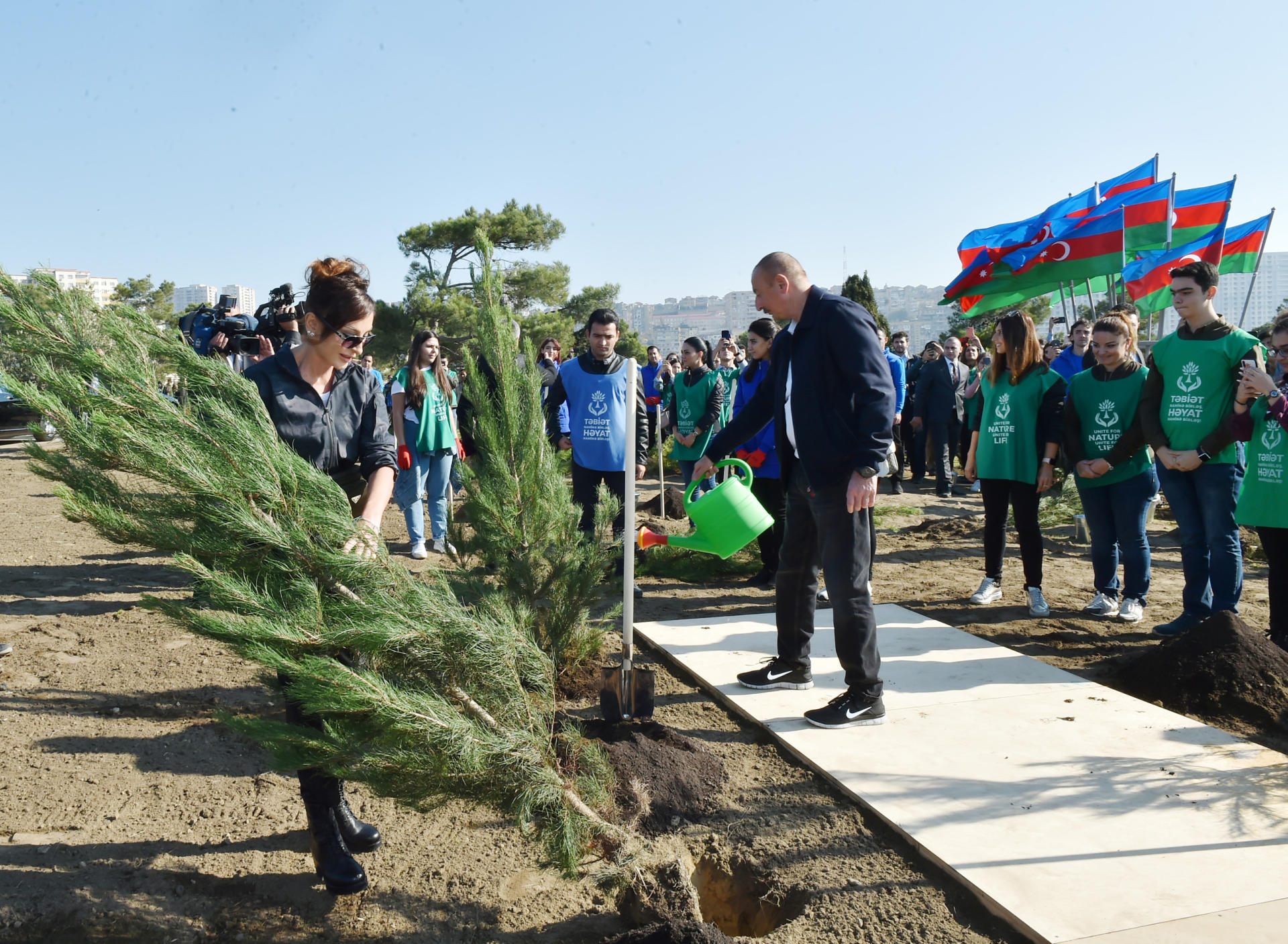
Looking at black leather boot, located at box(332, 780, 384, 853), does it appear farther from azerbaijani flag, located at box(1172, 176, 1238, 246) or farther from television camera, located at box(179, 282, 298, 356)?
azerbaijani flag, located at box(1172, 176, 1238, 246)

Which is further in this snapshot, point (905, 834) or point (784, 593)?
point (784, 593)

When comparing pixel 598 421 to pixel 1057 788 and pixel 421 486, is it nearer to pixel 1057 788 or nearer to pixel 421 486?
pixel 421 486

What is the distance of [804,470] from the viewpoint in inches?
140

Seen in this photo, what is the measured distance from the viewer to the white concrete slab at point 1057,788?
232 cm

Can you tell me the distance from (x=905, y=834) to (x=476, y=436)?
85.0 inches

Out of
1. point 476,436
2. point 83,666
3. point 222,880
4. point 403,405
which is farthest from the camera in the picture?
point 403,405

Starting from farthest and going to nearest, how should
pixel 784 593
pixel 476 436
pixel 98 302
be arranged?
pixel 784 593, pixel 476 436, pixel 98 302

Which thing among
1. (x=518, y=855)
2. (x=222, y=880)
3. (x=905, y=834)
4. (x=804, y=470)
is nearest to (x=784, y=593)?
(x=804, y=470)

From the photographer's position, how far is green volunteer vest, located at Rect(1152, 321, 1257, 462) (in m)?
4.46

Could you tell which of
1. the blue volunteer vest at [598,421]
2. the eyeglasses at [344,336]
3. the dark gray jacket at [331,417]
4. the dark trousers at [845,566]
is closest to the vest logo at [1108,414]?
the dark trousers at [845,566]

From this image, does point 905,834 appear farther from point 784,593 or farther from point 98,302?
point 98,302

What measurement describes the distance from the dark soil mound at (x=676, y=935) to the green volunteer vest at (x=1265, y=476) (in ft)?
11.7

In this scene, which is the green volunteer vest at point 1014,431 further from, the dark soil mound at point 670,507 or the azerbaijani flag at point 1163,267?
the azerbaijani flag at point 1163,267

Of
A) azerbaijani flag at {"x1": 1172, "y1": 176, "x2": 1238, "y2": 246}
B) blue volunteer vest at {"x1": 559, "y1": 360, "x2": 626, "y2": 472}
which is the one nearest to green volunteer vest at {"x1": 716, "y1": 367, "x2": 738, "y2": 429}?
blue volunteer vest at {"x1": 559, "y1": 360, "x2": 626, "y2": 472}
